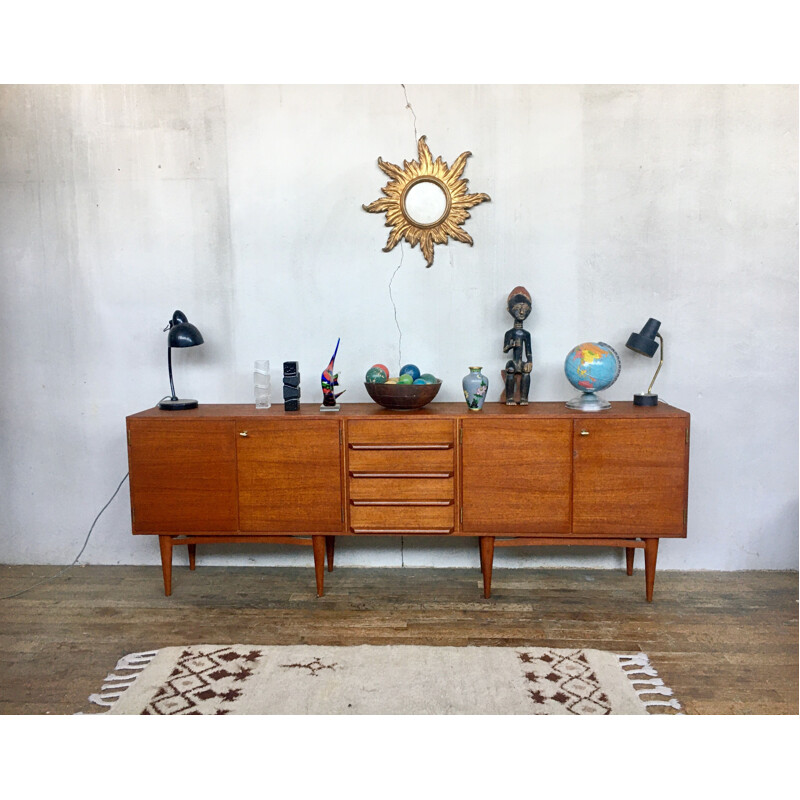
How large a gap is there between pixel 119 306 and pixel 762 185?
3.30 metres

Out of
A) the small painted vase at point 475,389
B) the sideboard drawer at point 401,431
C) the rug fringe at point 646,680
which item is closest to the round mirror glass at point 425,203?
the small painted vase at point 475,389

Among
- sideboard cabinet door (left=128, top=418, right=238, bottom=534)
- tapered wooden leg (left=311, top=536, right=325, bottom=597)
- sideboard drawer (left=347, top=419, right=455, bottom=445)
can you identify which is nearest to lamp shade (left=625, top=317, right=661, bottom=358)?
sideboard drawer (left=347, top=419, right=455, bottom=445)

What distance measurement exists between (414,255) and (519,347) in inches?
28.4

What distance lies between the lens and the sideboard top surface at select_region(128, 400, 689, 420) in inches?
112

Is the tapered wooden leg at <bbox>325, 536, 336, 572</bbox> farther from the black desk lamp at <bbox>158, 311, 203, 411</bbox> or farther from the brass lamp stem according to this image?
the brass lamp stem

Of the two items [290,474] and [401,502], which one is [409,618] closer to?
[401,502]

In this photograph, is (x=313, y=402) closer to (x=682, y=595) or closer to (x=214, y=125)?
(x=214, y=125)

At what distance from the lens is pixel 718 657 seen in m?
2.43

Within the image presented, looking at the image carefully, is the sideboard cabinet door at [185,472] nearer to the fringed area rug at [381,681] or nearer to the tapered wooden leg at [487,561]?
the fringed area rug at [381,681]

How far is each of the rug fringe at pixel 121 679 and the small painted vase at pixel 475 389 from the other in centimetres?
167

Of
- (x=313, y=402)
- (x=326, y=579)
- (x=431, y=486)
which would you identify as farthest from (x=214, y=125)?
(x=326, y=579)

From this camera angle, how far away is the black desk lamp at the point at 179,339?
3068 mm

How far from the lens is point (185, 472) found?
297 centimetres

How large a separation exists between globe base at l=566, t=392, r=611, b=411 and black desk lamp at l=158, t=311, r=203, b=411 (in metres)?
1.80
